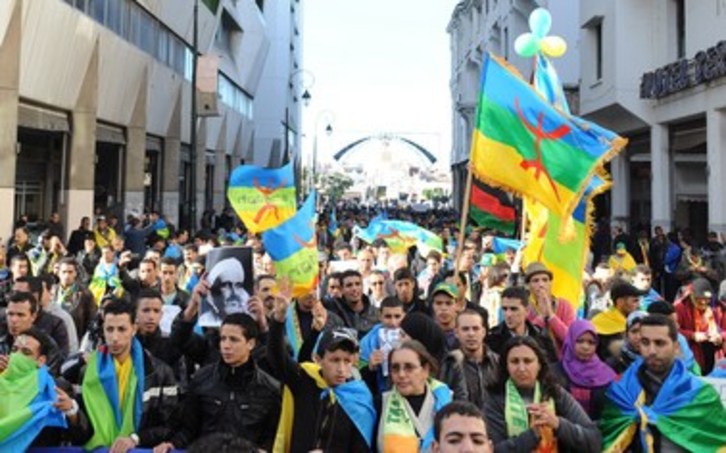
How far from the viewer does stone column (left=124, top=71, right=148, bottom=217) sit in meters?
25.0

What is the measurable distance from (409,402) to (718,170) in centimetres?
1838

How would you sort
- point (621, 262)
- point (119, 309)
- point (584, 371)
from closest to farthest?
point (119, 309) < point (584, 371) < point (621, 262)

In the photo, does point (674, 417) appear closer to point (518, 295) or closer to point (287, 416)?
point (518, 295)

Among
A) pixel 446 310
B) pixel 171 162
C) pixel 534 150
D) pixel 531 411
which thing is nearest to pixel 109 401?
pixel 531 411

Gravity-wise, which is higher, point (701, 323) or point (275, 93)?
point (275, 93)

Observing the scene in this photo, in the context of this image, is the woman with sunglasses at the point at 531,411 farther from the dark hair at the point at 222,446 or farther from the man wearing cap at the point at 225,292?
the man wearing cap at the point at 225,292

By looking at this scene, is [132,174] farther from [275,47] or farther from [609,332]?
[275,47]

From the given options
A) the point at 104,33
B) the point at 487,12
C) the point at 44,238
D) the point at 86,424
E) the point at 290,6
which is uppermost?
the point at 290,6

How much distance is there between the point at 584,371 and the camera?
14.9ft

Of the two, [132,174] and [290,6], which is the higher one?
[290,6]

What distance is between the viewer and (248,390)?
13.7ft

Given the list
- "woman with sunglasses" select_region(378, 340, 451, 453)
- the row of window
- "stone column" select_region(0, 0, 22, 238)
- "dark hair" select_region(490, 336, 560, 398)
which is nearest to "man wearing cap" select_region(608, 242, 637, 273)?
"dark hair" select_region(490, 336, 560, 398)

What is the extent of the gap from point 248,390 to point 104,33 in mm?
19773

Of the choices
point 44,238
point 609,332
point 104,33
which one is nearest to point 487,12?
point 104,33
